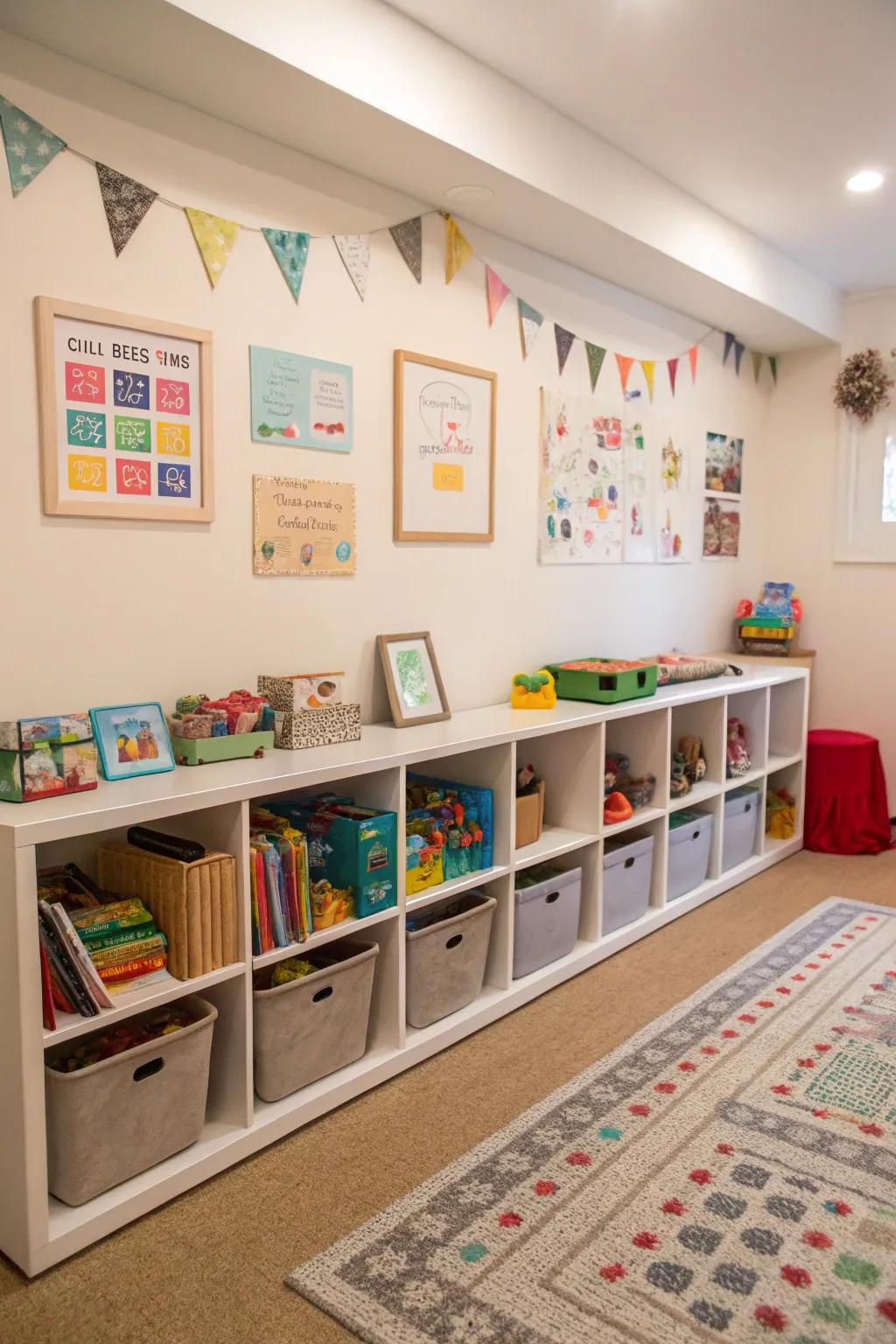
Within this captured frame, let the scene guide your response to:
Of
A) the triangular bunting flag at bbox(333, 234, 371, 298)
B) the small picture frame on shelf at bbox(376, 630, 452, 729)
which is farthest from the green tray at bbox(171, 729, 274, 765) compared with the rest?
the triangular bunting flag at bbox(333, 234, 371, 298)

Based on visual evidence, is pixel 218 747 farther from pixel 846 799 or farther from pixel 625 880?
pixel 846 799

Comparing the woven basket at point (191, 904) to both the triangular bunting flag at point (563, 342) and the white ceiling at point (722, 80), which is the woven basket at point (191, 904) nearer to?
the white ceiling at point (722, 80)

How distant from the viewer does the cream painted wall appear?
2.01 m

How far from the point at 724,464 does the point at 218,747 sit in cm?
306

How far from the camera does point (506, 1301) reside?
5.26ft

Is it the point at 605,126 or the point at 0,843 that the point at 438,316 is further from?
the point at 0,843

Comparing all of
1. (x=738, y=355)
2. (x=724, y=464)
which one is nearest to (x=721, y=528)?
(x=724, y=464)

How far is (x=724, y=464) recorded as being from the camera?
4.42 metres

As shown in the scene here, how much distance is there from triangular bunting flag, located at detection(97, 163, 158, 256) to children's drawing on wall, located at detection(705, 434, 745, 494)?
2.78 metres

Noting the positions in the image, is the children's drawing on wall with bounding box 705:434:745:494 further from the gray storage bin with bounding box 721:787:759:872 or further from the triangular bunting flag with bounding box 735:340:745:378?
the gray storage bin with bounding box 721:787:759:872

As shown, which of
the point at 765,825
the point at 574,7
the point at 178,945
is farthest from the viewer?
the point at 765,825

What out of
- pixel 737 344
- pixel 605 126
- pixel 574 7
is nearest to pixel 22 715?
pixel 574 7

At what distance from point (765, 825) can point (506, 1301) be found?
117 inches

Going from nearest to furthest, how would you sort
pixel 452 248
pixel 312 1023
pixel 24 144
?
pixel 24 144
pixel 312 1023
pixel 452 248
